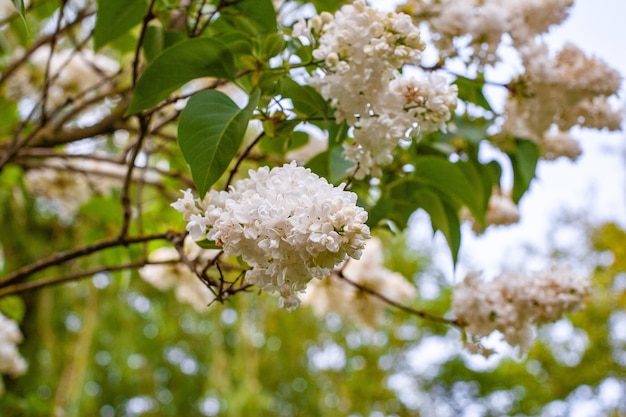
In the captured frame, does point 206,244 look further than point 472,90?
No

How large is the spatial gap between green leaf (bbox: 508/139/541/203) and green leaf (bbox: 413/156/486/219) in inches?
7.4

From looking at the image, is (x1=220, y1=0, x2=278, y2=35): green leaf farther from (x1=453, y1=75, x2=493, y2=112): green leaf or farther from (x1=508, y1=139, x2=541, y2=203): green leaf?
(x1=508, y1=139, x2=541, y2=203): green leaf

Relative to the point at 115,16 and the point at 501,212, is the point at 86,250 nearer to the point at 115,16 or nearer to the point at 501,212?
the point at 115,16

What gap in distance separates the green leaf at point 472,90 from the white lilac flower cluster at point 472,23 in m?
0.03

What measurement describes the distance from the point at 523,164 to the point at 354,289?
0.37 metres

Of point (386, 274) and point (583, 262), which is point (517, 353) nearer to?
point (386, 274)

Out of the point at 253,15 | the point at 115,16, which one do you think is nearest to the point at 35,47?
the point at 115,16

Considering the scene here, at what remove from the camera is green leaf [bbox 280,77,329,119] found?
54 cm

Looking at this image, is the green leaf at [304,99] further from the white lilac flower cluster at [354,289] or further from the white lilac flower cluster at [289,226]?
the white lilac flower cluster at [354,289]

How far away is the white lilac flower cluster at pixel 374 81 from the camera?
50 centimetres

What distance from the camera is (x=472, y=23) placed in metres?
0.69

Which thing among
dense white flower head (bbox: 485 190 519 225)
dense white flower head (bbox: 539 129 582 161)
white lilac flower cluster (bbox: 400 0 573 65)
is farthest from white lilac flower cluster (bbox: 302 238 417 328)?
white lilac flower cluster (bbox: 400 0 573 65)

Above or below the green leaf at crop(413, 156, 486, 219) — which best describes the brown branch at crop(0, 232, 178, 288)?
below

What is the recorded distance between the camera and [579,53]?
2.45 ft
